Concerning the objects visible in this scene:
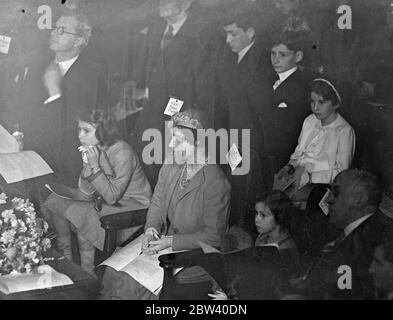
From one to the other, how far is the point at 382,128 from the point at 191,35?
5.51ft

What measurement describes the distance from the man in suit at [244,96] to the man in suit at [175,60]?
0.14 m

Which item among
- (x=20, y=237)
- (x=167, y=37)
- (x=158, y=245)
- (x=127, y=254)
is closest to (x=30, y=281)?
(x=20, y=237)

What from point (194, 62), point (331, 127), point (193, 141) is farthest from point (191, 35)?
point (331, 127)

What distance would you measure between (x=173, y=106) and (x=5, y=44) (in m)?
1.44

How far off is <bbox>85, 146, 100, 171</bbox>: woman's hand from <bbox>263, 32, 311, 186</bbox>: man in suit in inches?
52.9

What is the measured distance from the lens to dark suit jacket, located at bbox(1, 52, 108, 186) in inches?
243

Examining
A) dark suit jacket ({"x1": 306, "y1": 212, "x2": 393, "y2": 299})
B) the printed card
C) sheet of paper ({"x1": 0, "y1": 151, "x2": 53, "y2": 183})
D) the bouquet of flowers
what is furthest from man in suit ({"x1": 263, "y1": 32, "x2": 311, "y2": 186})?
the bouquet of flowers

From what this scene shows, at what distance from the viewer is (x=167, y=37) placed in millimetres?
6137

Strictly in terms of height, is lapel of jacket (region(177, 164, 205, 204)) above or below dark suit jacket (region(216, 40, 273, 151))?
below

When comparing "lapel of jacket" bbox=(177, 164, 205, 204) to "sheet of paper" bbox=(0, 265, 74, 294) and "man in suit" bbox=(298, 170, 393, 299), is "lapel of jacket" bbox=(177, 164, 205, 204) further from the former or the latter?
"sheet of paper" bbox=(0, 265, 74, 294)

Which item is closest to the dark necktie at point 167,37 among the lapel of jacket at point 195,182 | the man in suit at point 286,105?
the man in suit at point 286,105

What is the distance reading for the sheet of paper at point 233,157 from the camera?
6.12 m

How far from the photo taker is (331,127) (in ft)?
20.1

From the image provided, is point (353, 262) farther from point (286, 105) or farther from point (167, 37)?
point (167, 37)
